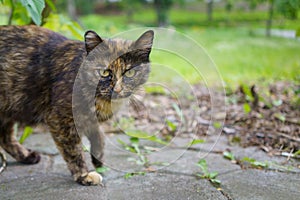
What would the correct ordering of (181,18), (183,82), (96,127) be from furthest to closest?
1. (181,18)
2. (183,82)
3. (96,127)

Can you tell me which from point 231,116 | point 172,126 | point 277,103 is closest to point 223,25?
point 277,103

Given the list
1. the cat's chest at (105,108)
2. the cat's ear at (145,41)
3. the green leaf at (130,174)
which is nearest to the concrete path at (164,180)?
the green leaf at (130,174)

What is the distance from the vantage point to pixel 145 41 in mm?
2260

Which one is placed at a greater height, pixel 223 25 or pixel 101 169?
pixel 101 169

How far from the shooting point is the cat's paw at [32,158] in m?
2.63

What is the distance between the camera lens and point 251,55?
8.18 m

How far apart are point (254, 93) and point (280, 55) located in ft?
15.7

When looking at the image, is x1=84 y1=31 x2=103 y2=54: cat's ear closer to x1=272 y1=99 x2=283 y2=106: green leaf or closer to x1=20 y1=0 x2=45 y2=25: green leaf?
x1=20 y1=0 x2=45 y2=25: green leaf

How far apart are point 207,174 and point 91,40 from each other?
115 centimetres

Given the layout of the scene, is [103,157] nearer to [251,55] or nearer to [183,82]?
[183,82]

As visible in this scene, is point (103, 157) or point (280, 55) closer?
point (103, 157)

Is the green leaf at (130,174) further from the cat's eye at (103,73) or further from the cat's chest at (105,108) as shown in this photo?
the cat's eye at (103,73)

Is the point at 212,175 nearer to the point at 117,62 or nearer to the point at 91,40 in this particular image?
the point at 117,62

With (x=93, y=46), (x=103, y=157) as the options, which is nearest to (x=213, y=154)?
(x=103, y=157)
